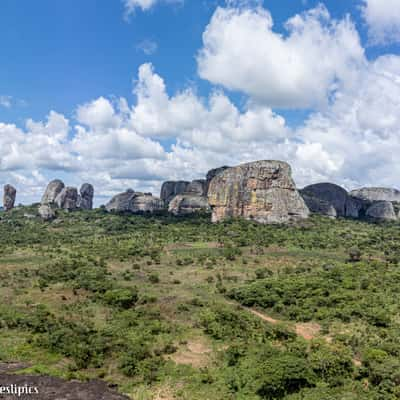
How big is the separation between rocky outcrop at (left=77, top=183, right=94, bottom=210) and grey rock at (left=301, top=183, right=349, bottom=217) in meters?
81.9

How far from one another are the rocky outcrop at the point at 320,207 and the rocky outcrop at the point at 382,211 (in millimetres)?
19418

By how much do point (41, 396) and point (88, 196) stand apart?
129m

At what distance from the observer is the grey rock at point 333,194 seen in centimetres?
11725

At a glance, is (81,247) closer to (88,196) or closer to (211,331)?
(211,331)

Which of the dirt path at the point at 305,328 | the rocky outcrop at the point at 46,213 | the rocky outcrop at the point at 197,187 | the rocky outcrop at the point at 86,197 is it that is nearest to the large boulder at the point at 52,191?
the rocky outcrop at the point at 86,197

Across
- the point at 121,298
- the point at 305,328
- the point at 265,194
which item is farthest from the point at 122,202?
the point at 305,328

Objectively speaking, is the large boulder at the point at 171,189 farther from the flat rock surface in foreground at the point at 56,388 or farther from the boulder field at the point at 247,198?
the flat rock surface in foreground at the point at 56,388

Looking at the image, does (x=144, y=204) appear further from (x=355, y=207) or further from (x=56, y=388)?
(x=56, y=388)

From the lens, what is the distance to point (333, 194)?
387 ft

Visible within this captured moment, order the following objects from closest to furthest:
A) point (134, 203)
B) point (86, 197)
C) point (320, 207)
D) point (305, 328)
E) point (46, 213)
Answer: point (305, 328) → point (320, 207) → point (46, 213) → point (134, 203) → point (86, 197)

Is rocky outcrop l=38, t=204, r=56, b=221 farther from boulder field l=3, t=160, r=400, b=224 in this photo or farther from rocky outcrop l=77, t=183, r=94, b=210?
rocky outcrop l=77, t=183, r=94, b=210

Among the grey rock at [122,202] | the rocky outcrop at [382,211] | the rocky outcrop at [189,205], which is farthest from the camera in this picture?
the grey rock at [122,202]

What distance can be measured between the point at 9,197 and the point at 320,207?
10572cm

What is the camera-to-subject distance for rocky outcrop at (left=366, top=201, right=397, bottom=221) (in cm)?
11281
